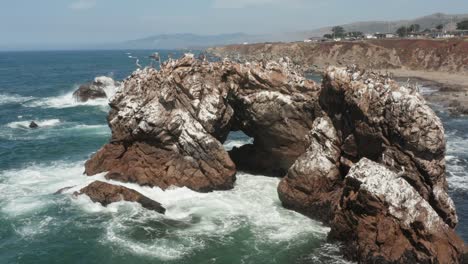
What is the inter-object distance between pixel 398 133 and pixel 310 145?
23.8ft

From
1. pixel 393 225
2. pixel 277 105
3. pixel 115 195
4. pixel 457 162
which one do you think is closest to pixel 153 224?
pixel 115 195

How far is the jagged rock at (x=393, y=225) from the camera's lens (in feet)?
86.3

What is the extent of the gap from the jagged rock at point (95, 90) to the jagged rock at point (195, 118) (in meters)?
52.6

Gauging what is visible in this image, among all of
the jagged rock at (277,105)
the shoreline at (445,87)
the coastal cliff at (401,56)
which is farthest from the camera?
the coastal cliff at (401,56)

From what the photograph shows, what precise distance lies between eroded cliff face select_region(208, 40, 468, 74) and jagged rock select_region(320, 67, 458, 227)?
274 feet

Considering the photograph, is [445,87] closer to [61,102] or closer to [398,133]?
[61,102]

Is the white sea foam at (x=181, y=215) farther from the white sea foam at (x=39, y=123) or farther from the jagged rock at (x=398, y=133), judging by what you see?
the white sea foam at (x=39, y=123)

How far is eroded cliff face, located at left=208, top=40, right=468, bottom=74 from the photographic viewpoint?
130125 millimetres

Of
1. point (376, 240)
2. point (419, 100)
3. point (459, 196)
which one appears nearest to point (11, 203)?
point (376, 240)

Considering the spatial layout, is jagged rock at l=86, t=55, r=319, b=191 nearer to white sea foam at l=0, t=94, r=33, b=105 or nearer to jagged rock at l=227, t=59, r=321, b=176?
jagged rock at l=227, t=59, r=321, b=176

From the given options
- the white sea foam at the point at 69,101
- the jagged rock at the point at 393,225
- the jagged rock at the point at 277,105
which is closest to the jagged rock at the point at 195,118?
the jagged rock at the point at 277,105

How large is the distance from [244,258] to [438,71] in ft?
389

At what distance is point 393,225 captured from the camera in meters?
26.8

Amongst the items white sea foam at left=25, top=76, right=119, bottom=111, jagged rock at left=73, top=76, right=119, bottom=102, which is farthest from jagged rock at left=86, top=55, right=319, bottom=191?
jagged rock at left=73, top=76, right=119, bottom=102
